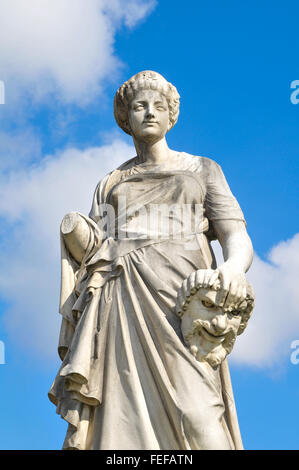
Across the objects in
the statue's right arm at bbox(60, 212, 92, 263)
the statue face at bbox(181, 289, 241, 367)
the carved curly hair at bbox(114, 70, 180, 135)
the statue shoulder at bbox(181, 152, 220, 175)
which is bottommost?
the statue face at bbox(181, 289, 241, 367)

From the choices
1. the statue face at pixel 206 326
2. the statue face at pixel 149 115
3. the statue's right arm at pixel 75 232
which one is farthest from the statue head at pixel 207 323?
the statue face at pixel 149 115

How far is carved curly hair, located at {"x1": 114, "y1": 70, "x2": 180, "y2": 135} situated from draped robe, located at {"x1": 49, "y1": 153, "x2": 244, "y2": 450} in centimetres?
62

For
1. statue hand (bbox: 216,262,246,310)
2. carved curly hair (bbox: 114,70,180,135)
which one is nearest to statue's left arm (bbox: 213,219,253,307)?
statue hand (bbox: 216,262,246,310)

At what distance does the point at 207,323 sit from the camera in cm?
809

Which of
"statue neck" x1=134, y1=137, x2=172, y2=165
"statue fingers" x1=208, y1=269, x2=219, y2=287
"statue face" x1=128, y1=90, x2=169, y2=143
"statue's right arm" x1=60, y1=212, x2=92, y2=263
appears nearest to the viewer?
"statue fingers" x1=208, y1=269, x2=219, y2=287

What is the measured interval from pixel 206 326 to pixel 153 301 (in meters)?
0.66

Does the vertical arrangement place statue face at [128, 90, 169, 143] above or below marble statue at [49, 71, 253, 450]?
above

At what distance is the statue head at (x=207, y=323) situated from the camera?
808 cm

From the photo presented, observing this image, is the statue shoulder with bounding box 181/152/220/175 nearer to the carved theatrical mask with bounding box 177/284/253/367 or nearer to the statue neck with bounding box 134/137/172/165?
the statue neck with bounding box 134/137/172/165

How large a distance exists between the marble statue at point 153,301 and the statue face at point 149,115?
1 cm

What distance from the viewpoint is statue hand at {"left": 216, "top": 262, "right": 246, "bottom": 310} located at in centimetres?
809

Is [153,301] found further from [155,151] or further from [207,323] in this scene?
[155,151]

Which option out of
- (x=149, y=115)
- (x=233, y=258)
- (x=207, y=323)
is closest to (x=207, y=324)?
(x=207, y=323)
